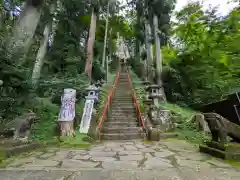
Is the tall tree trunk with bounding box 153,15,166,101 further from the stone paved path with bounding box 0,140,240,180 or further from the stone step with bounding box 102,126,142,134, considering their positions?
the stone paved path with bounding box 0,140,240,180

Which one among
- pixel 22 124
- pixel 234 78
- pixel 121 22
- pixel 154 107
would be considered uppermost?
pixel 121 22

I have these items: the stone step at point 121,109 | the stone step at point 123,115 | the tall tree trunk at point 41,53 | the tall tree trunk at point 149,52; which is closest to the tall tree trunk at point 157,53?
the tall tree trunk at point 149,52

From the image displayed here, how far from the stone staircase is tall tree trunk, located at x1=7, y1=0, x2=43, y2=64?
378 cm

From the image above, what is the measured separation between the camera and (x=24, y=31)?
5.59 metres

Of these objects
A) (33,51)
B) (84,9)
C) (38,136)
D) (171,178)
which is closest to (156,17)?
(84,9)

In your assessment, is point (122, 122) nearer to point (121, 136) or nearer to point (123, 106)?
point (121, 136)

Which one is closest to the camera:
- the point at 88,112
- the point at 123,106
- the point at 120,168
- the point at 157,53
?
Result: the point at 120,168

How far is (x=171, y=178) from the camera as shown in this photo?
7.41 ft

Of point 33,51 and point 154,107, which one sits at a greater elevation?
point 33,51

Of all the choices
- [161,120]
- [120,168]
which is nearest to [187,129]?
[161,120]

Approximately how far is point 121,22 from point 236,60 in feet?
52.7

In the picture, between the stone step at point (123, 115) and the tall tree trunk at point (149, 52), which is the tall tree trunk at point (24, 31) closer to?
the stone step at point (123, 115)

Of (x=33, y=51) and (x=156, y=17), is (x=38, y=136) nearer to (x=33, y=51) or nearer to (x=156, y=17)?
(x=33, y=51)

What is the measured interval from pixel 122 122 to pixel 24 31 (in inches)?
188
